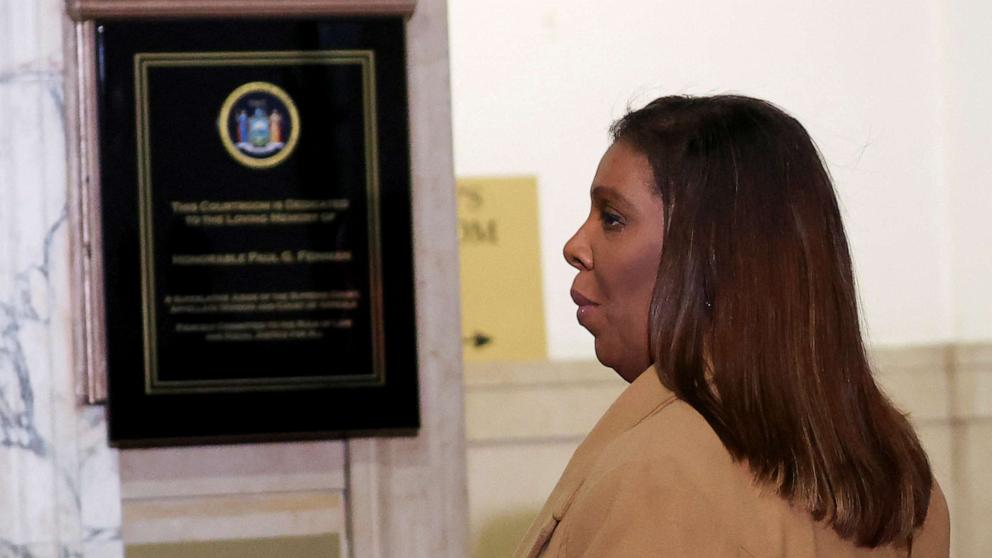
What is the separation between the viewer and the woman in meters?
1.65

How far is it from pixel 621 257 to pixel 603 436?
0.22m

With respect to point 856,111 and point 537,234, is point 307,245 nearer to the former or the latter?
point 537,234

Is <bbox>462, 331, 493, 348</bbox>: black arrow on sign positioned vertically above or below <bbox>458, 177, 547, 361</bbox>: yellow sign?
below

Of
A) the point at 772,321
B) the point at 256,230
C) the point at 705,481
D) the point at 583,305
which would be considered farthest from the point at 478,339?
the point at 705,481

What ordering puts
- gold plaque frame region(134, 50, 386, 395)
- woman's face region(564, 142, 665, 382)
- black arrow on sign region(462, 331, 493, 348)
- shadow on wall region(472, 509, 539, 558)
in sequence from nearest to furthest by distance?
woman's face region(564, 142, 665, 382), gold plaque frame region(134, 50, 386, 395), shadow on wall region(472, 509, 539, 558), black arrow on sign region(462, 331, 493, 348)

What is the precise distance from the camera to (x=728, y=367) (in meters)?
1.73

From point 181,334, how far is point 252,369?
169mm

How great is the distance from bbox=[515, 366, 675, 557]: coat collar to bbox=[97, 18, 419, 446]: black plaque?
1454mm

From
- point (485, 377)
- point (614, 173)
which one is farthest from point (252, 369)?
point (485, 377)

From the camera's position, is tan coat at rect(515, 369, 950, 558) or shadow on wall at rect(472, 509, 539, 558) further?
shadow on wall at rect(472, 509, 539, 558)

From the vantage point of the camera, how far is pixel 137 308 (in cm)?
319

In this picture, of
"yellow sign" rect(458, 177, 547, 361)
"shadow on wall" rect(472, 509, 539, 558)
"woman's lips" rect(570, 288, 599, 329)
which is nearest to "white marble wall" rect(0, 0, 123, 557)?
"woman's lips" rect(570, 288, 599, 329)

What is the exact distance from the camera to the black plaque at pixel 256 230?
3191 mm

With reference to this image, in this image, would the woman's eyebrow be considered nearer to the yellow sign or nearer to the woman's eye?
the woman's eye
